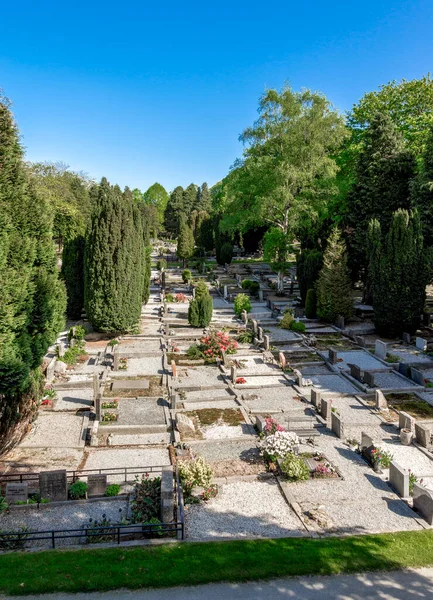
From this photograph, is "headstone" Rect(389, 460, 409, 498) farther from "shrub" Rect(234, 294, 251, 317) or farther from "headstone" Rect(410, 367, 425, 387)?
"shrub" Rect(234, 294, 251, 317)

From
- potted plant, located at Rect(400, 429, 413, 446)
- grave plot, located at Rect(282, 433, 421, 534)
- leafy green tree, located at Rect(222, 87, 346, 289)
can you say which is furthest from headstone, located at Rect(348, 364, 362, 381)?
leafy green tree, located at Rect(222, 87, 346, 289)

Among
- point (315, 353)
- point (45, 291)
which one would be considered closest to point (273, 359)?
point (315, 353)

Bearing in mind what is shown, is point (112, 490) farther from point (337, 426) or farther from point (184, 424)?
point (337, 426)

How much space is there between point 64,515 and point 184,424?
5.50 m

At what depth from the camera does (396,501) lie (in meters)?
11.7

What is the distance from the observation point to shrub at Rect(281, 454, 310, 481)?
12539mm

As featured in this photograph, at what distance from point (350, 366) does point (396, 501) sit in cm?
989

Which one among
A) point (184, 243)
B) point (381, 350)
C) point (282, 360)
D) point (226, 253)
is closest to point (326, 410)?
point (282, 360)

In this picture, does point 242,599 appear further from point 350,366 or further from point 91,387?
point 350,366

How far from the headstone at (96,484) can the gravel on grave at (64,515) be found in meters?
0.29

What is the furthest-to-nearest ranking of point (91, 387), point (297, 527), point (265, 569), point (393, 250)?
point (393, 250), point (91, 387), point (297, 527), point (265, 569)

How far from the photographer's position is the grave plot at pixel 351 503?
419 inches

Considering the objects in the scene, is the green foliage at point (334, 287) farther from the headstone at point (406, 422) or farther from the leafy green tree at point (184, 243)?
the leafy green tree at point (184, 243)

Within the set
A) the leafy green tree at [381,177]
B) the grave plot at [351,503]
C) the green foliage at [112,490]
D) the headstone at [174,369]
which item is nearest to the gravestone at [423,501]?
the grave plot at [351,503]
